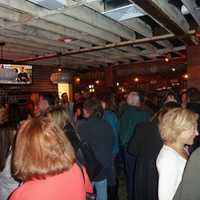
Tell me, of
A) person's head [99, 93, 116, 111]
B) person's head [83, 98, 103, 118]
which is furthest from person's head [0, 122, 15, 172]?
person's head [99, 93, 116, 111]

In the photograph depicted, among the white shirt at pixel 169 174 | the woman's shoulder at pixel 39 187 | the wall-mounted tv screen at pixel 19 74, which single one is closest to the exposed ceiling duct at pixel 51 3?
the white shirt at pixel 169 174

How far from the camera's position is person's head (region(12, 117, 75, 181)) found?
154 cm

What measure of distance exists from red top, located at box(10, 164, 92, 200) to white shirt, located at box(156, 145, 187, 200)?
67 centimetres

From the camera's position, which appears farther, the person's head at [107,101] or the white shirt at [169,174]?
the person's head at [107,101]

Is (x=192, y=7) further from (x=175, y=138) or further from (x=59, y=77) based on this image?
(x=59, y=77)

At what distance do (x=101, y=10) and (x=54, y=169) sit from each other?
9.76 ft

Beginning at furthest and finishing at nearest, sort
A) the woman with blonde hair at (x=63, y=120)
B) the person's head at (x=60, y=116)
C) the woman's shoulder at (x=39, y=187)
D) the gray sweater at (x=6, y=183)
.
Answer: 1. the person's head at (x=60, y=116)
2. the woman with blonde hair at (x=63, y=120)
3. the gray sweater at (x=6, y=183)
4. the woman's shoulder at (x=39, y=187)

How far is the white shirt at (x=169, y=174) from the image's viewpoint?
216 centimetres

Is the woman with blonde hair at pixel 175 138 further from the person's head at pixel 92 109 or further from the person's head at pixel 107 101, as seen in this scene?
the person's head at pixel 107 101

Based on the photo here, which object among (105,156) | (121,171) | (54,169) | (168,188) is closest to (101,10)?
(105,156)

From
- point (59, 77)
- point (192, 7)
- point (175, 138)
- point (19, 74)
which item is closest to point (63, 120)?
point (175, 138)

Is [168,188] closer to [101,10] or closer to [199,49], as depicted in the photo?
[101,10]

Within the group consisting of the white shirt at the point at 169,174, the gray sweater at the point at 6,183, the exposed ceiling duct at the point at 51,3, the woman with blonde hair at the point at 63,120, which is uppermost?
the exposed ceiling duct at the point at 51,3

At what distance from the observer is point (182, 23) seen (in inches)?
195
